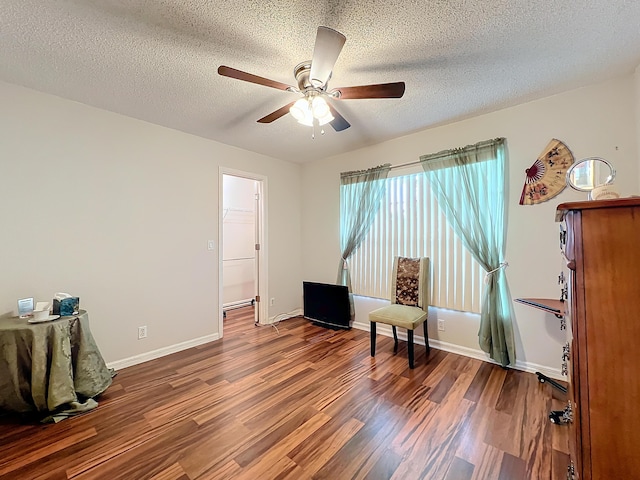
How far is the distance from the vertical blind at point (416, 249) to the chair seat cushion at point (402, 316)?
42cm

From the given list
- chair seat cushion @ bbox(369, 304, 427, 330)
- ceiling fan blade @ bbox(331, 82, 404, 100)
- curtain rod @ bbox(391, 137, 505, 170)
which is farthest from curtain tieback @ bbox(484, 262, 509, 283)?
ceiling fan blade @ bbox(331, 82, 404, 100)

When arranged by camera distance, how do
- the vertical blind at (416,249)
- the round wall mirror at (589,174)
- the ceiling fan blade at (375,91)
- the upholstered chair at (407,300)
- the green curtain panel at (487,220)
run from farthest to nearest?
the vertical blind at (416,249), the upholstered chair at (407,300), the green curtain panel at (487,220), the ceiling fan blade at (375,91), the round wall mirror at (589,174)

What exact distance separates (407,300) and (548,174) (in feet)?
6.03

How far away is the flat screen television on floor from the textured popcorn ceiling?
7.95 feet

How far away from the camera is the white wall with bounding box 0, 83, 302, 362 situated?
7.23 ft

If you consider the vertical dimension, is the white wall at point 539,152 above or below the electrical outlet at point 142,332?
above

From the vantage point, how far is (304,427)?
1.82 m

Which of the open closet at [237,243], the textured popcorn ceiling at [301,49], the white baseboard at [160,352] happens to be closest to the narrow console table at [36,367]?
the white baseboard at [160,352]

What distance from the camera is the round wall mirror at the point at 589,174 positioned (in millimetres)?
1324

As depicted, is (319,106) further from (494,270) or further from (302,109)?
(494,270)

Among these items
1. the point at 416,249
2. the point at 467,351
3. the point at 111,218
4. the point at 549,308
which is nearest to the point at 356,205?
the point at 416,249

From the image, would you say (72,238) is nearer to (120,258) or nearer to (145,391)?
(120,258)

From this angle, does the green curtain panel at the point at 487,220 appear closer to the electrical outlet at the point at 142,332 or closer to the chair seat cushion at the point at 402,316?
the chair seat cushion at the point at 402,316

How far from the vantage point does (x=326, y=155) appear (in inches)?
→ 164
